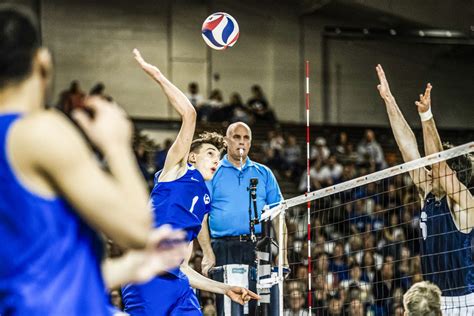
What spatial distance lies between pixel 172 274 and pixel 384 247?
9888 millimetres

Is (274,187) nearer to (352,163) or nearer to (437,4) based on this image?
(352,163)

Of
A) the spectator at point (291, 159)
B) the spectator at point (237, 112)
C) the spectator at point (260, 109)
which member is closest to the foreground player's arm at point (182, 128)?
the spectator at point (291, 159)

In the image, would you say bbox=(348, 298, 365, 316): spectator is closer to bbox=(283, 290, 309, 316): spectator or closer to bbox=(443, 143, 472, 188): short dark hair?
bbox=(283, 290, 309, 316): spectator

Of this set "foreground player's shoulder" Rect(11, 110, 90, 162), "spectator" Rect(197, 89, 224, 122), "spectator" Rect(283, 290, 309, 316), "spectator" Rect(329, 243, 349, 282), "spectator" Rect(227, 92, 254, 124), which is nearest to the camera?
"foreground player's shoulder" Rect(11, 110, 90, 162)

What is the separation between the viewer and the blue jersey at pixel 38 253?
2.95m

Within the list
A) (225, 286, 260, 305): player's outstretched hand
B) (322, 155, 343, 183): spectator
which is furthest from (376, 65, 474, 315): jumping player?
(322, 155, 343, 183): spectator

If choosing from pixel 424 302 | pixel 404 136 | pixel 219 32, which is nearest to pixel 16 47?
pixel 424 302

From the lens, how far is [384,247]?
16.6 metres

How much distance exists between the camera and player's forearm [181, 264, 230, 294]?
7184 millimetres

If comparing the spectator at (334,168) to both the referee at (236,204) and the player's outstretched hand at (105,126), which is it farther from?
the player's outstretched hand at (105,126)

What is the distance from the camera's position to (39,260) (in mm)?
3010

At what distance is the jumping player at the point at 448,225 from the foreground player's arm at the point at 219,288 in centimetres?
166

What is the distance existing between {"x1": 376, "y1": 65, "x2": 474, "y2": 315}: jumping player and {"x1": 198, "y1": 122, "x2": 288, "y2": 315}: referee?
2.20m

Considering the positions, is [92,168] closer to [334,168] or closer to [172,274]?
[172,274]
